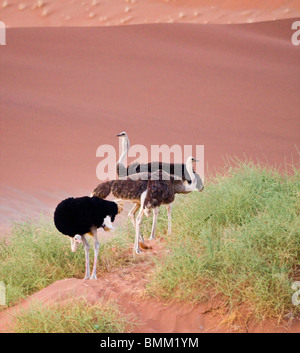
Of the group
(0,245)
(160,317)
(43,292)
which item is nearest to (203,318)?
(160,317)

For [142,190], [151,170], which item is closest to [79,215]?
[142,190]

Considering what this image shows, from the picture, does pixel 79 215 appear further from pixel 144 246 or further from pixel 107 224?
pixel 144 246

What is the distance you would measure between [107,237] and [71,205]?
180 cm

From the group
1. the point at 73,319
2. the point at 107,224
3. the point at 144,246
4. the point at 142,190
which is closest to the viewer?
the point at 73,319

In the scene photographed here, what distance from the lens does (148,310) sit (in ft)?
18.9

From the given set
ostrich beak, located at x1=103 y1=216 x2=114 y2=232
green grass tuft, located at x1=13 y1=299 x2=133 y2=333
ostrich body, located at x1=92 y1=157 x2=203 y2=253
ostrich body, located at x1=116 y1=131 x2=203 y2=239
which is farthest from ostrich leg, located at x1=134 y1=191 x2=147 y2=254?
green grass tuft, located at x1=13 y1=299 x2=133 y2=333

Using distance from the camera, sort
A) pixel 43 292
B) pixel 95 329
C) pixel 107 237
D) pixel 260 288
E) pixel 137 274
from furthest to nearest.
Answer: pixel 107 237, pixel 137 274, pixel 43 292, pixel 260 288, pixel 95 329

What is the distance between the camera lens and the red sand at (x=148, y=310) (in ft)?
18.0

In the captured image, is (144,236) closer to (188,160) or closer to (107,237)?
(107,237)

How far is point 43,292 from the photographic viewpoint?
6.00m

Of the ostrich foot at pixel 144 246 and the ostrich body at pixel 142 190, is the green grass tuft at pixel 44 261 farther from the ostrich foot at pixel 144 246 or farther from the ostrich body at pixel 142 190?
the ostrich body at pixel 142 190

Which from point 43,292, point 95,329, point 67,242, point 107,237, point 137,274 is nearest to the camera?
point 95,329

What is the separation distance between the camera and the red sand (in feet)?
18.0

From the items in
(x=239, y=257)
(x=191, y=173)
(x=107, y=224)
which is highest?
(x=191, y=173)
